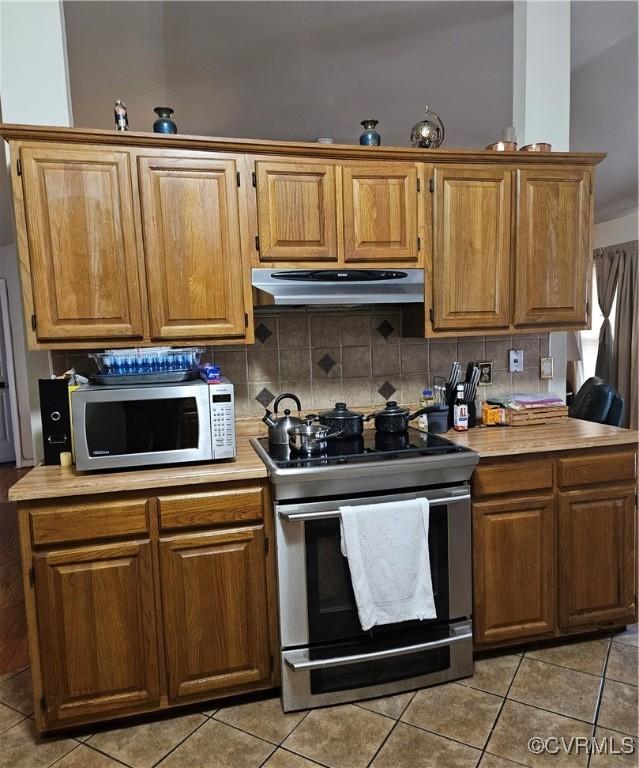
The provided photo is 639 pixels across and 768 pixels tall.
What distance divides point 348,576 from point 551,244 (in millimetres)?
1752

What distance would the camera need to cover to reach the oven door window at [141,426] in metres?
1.87

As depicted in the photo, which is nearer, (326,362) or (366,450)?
(366,450)

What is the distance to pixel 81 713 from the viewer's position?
1.83 metres

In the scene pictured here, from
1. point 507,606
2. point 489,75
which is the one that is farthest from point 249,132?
point 507,606

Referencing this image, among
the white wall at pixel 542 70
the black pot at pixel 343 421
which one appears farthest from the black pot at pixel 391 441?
the white wall at pixel 542 70

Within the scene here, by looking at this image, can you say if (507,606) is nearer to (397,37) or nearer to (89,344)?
(89,344)

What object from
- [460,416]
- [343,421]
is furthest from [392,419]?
[460,416]

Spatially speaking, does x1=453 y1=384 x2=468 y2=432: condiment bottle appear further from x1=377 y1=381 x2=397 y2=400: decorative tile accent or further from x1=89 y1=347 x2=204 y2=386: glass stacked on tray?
x1=89 y1=347 x2=204 y2=386: glass stacked on tray

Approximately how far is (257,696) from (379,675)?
0.48 m

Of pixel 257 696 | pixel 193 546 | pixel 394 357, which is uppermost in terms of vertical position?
pixel 394 357

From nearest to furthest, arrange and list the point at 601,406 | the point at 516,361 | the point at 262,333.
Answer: the point at 262,333 → the point at 516,361 → the point at 601,406

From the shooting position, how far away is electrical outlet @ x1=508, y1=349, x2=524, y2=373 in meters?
2.82

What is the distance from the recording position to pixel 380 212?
2.30 meters

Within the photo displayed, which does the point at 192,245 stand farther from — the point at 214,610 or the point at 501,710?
the point at 501,710
